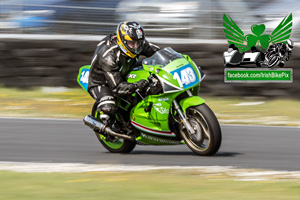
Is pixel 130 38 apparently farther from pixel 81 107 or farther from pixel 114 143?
pixel 81 107

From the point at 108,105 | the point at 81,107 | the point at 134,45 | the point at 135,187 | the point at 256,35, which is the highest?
the point at 134,45

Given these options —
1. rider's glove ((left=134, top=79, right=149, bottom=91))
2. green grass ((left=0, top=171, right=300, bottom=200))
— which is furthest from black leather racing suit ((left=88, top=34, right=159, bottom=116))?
green grass ((left=0, top=171, right=300, bottom=200))

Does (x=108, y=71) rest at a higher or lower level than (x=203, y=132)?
higher

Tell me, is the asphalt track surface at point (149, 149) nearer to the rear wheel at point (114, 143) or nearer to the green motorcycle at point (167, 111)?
the rear wheel at point (114, 143)

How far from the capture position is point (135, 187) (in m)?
6.16

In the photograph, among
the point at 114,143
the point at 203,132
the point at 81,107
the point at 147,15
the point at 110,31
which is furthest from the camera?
the point at 110,31

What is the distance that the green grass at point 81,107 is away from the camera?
1230cm

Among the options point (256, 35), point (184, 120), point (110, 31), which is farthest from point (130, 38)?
point (110, 31)

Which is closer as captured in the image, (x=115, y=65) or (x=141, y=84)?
(x=141, y=84)

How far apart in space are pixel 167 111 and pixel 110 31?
7.07m

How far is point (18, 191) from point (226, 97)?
839 cm

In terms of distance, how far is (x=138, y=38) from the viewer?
26.0ft

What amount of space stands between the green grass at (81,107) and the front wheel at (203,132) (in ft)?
13.2

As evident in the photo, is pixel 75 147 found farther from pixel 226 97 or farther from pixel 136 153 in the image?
pixel 226 97
